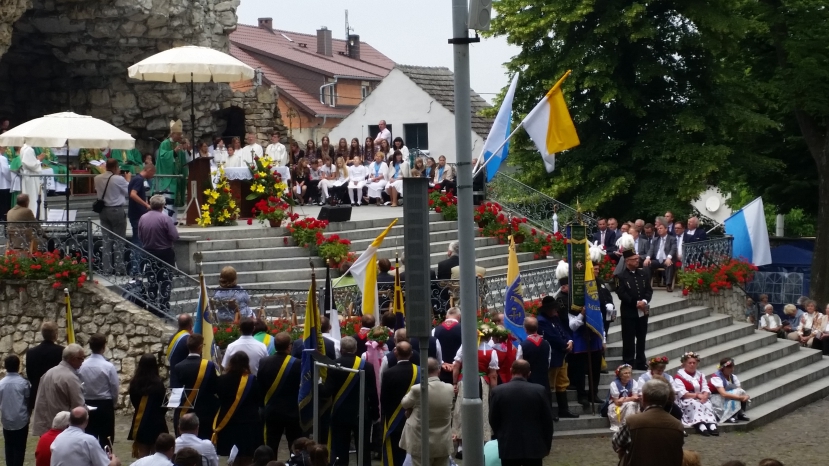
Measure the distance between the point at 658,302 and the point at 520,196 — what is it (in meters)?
5.01

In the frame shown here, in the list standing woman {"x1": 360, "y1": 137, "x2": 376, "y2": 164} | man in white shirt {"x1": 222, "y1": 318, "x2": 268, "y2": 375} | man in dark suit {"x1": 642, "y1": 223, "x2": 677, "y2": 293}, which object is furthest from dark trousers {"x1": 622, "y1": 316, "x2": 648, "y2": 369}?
standing woman {"x1": 360, "y1": 137, "x2": 376, "y2": 164}

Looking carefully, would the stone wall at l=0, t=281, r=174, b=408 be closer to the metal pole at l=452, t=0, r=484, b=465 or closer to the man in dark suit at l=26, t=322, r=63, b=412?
the man in dark suit at l=26, t=322, r=63, b=412

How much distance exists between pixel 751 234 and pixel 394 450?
46.3ft

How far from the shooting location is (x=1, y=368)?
57.8ft

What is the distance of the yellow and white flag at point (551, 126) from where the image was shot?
13086 millimetres

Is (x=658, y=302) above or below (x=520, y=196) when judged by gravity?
below

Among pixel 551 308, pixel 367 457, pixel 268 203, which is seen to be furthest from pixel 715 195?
pixel 367 457

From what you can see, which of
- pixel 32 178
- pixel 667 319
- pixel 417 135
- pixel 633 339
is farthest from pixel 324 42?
pixel 633 339

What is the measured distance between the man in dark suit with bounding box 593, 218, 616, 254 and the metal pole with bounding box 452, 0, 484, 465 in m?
12.1

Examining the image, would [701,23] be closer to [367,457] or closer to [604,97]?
[604,97]

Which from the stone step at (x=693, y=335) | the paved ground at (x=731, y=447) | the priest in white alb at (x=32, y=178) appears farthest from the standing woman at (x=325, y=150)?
the paved ground at (x=731, y=447)

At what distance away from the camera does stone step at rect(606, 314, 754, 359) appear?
1895 centimetres

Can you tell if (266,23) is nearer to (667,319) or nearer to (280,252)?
(280,252)

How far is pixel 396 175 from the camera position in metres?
26.9
